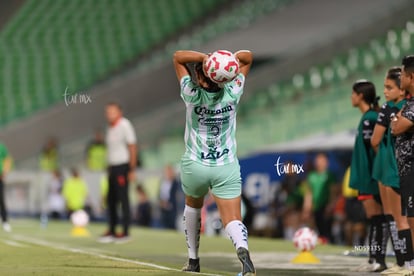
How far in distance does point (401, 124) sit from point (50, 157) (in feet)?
69.7

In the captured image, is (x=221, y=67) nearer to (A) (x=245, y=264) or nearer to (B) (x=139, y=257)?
Result: (A) (x=245, y=264)

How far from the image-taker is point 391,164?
1184 centimetres

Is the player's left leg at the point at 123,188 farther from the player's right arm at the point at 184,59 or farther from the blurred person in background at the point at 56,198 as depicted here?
the blurred person in background at the point at 56,198

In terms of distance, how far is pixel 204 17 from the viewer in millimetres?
38250

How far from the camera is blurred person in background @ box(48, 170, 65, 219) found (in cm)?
3008

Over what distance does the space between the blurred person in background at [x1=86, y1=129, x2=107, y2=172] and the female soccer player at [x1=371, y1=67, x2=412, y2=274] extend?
58.8 feet

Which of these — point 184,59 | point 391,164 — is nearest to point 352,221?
point 391,164

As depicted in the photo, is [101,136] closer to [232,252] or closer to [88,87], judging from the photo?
[88,87]

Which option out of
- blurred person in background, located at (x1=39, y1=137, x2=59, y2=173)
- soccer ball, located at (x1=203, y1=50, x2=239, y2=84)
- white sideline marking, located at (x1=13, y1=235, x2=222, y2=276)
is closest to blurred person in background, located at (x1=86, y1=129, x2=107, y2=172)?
blurred person in background, located at (x1=39, y1=137, x2=59, y2=173)

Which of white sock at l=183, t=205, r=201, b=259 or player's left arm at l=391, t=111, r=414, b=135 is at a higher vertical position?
player's left arm at l=391, t=111, r=414, b=135

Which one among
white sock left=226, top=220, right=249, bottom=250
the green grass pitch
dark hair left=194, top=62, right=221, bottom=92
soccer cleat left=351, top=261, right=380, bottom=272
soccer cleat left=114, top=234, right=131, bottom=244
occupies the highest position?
dark hair left=194, top=62, right=221, bottom=92

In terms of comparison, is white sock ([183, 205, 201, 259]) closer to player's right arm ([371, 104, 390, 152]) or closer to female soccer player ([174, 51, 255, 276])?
female soccer player ([174, 51, 255, 276])

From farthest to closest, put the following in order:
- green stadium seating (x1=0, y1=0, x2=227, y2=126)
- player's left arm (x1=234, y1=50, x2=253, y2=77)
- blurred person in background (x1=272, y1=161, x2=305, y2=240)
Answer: green stadium seating (x1=0, y1=0, x2=227, y2=126) → blurred person in background (x1=272, y1=161, x2=305, y2=240) → player's left arm (x1=234, y1=50, x2=253, y2=77)

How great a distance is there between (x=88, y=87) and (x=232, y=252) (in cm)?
1895
